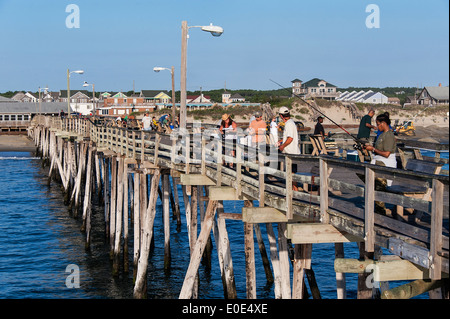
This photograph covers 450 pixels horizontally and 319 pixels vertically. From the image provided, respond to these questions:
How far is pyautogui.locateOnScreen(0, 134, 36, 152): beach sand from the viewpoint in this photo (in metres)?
69.1

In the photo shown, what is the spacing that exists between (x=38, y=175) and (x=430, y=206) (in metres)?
44.9

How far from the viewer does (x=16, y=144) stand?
71.9 metres

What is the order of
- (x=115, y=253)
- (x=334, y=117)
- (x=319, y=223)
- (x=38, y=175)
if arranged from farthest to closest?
(x=334, y=117)
(x=38, y=175)
(x=115, y=253)
(x=319, y=223)

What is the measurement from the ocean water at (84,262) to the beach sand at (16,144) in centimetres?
3692

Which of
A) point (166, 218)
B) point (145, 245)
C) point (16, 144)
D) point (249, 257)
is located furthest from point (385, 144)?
point (16, 144)

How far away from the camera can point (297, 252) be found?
35.0 ft

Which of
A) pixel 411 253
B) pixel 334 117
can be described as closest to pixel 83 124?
pixel 411 253

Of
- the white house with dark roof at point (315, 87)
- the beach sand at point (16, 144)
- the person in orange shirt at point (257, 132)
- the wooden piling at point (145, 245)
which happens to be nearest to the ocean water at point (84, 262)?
the wooden piling at point (145, 245)

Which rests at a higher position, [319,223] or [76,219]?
[319,223]

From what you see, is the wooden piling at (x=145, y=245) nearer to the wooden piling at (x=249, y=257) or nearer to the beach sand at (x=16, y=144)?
the wooden piling at (x=249, y=257)

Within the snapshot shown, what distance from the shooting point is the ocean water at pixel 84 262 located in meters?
18.3

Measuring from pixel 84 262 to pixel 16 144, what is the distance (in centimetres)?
5417

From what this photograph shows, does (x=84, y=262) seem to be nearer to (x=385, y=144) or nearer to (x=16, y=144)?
(x=385, y=144)
